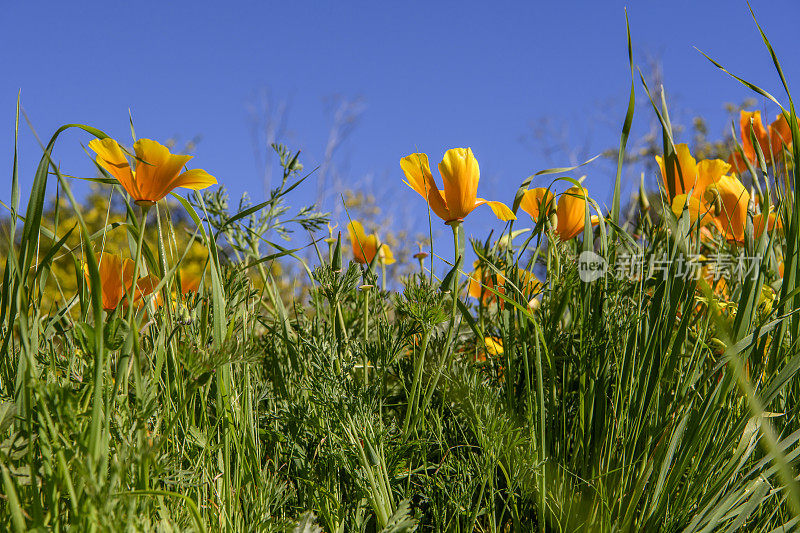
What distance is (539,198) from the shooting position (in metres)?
1.12

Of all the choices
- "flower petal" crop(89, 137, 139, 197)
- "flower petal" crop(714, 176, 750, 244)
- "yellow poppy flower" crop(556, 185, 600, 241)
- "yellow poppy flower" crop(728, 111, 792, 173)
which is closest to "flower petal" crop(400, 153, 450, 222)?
"yellow poppy flower" crop(556, 185, 600, 241)

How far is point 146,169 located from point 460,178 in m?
0.48

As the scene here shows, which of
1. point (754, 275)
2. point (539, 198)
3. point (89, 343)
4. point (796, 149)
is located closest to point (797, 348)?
point (754, 275)

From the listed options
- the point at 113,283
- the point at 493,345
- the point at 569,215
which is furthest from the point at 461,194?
the point at 113,283

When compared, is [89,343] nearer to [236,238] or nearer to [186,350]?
[186,350]

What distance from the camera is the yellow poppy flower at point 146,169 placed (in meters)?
0.84

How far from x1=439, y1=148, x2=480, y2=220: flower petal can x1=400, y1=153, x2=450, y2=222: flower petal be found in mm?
17

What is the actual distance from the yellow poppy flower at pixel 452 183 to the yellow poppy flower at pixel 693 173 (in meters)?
0.29

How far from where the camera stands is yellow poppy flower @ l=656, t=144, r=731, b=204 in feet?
3.36

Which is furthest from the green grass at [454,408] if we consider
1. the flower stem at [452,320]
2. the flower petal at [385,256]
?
the flower petal at [385,256]

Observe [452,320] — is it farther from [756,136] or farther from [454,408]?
[756,136]

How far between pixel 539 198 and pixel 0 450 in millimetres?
899

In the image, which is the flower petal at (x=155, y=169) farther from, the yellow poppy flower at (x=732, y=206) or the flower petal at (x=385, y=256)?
the yellow poppy flower at (x=732, y=206)

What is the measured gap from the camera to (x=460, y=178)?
3.27 ft
